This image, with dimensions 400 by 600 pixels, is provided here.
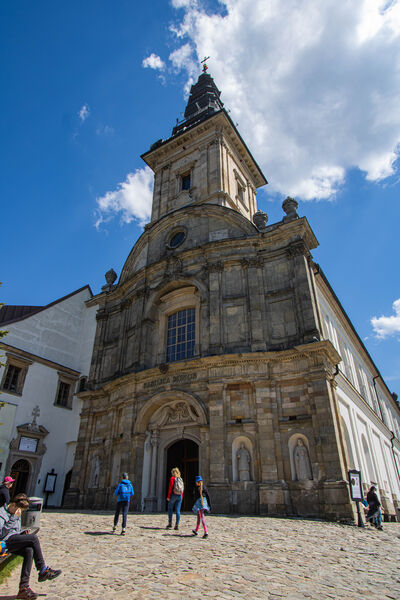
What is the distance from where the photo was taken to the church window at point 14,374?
20220 mm

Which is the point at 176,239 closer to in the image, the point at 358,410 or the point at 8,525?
the point at 358,410


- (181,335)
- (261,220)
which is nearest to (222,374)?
(181,335)

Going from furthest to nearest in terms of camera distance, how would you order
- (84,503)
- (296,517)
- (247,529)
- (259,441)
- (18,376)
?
(18,376) → (84,503) → (259,441) → (296,517) → (247,529)

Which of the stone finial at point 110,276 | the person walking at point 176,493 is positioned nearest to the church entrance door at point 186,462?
the person walking at point 176,493

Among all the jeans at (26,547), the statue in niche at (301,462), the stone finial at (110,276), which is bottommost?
the jeans at (26,547)

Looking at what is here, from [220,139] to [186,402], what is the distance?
16.9 metres

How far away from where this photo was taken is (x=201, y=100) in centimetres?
3416

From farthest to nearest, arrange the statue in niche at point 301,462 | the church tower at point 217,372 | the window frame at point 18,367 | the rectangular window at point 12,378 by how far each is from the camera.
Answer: the rectangular window at point 12,378, the window frame at point 18,367, the church tower at point 217,372, the statue in niche at point 301,462

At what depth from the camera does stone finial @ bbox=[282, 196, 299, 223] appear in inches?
703

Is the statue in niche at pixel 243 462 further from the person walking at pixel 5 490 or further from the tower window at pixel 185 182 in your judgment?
the tower window at pixel 185 182

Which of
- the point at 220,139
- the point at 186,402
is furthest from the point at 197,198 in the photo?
the point at 186,402

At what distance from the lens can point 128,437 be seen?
16859mm

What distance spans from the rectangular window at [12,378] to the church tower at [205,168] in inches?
477

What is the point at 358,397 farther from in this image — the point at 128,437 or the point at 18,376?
the point at 18,376
